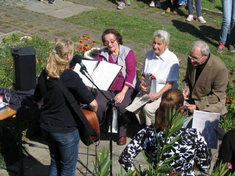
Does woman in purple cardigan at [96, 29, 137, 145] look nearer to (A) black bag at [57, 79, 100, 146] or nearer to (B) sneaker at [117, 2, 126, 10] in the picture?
(A) black bag at [57, 79, 100, 146]

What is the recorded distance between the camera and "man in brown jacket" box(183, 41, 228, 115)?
5.10 m

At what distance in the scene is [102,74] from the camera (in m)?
5.62

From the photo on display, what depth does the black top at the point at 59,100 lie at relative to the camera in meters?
3.96

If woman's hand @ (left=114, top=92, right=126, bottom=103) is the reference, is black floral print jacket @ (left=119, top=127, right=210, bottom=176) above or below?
above

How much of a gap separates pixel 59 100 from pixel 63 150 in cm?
49

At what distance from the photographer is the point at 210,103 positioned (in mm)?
5344

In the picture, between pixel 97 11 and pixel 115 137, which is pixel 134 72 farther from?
pixel 97 11

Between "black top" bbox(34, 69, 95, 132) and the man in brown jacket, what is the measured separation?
1.57m

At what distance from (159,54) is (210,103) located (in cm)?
89

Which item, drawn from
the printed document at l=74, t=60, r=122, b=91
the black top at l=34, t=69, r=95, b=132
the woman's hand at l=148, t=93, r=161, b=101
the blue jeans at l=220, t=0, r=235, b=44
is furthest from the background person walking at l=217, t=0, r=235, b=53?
the black top at l=34, t=69, r=95, b=132

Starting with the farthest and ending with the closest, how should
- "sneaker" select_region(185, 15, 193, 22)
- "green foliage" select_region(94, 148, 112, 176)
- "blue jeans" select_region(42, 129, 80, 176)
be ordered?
"sneaker" select_region(185, 15, 193, 22) → "blue jeans" select_region(42, 129, 80, 176) → "green foliage" select_region(94, 148, 112, 176)

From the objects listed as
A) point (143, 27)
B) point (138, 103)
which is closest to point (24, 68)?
point (138, 103)

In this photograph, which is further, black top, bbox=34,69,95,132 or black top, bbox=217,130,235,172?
black top, bbox=34,69,95,132

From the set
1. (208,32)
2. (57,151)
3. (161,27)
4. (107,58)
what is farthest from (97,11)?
(57,151)
